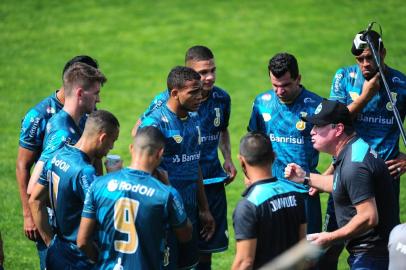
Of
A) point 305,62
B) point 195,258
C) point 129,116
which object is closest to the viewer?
point 195,258

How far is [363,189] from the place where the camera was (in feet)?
23.3

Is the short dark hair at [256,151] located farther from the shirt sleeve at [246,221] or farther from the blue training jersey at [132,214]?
the blue training jersey at [132,214]

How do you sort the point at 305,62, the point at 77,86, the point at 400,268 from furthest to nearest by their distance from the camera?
the point at 305,62 → the point at 77,86 → the point at 400,268

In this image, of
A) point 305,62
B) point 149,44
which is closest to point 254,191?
point 305,62

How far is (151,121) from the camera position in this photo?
8.34 metres

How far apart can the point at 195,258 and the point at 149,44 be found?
13015 mm

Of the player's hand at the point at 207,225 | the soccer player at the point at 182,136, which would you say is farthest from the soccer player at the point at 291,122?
the soccer player at the point at 182,136

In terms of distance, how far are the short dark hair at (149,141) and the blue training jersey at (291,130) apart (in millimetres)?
2718

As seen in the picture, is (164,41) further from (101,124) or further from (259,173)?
(259,173)

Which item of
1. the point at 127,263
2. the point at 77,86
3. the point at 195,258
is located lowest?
the point at 195,258

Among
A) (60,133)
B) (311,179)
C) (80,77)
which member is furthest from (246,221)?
(80,77)

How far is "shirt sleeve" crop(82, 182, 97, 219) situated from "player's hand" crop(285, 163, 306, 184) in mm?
2111

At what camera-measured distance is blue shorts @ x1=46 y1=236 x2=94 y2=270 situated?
7.43 meters

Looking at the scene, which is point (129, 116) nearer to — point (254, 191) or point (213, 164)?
point (213, 164)
